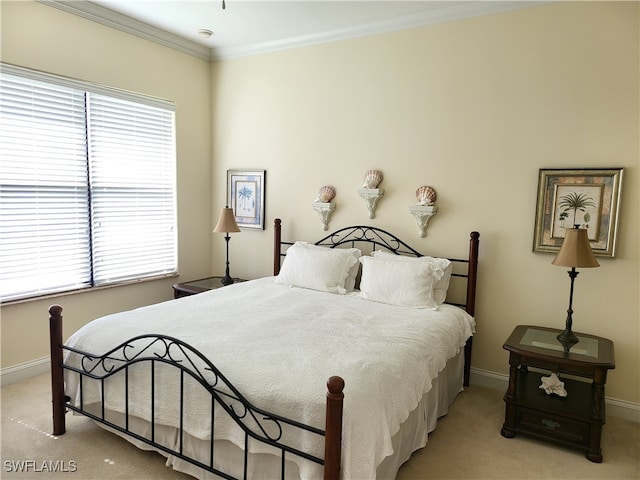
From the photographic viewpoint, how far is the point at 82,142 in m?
3.53

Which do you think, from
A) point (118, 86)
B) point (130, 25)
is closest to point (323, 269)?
point (118, 86)

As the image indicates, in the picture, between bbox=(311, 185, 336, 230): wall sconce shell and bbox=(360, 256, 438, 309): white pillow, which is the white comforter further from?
bbox=(311, 185, 336, 230): wall sconce shell

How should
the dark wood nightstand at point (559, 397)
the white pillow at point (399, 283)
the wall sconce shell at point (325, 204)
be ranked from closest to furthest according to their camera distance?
the dark wood nightstand at point (559, 397) → the white pillow at point (399, 283) → the wall sconce shell at point (325, 204)

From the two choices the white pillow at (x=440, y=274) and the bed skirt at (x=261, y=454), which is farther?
the white pillow at (x=440, y=274)

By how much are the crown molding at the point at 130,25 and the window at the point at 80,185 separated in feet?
1.70

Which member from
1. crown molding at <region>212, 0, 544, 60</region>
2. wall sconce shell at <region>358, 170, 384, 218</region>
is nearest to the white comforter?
wall sconce shell at <region>358, 170, 384, 218</region>

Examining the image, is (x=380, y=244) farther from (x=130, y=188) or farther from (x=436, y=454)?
(x=130, y=188)

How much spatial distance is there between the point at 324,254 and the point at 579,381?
200 cm

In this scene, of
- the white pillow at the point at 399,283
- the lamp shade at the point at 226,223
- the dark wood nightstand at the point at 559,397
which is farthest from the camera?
the lamp shade at the point at 226,223

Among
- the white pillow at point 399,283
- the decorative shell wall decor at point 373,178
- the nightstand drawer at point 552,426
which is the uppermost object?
the decorative shell wall decor at point 373,178

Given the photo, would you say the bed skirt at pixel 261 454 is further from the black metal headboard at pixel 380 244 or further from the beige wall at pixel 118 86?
the beige wall at pixel 118 86

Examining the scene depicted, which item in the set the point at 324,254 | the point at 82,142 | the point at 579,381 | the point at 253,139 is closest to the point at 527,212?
the point at 579,381

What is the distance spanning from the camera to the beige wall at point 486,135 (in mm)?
2865

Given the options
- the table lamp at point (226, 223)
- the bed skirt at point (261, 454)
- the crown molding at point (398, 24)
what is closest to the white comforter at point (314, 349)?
the bed skirt at point (261, 454)
